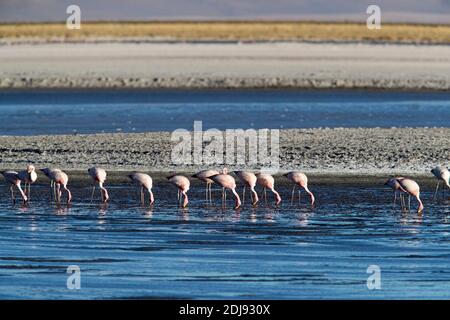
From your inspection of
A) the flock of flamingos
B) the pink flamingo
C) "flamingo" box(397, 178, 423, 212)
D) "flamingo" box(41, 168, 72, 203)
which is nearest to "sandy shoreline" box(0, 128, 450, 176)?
the pink flamingo

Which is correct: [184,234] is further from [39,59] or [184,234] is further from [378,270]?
[39,59]

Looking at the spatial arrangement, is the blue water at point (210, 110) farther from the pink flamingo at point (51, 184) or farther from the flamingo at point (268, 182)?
the flamingo at point (268, 182)

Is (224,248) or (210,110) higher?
(210,110)

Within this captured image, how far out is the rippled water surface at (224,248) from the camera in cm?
1257

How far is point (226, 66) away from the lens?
5031 centimetres

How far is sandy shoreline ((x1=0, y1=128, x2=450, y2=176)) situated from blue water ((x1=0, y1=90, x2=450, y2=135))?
8.83ft

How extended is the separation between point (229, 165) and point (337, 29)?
63.1 m

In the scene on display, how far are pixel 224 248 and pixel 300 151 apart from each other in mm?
8625

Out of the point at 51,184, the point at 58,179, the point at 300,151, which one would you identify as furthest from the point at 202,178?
the point at 300,151

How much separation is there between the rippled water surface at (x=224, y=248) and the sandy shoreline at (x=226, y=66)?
24.6m

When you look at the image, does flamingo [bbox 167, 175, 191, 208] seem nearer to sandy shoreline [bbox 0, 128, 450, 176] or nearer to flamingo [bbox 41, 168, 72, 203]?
flamingo [bbox 41, 168, 72, 203]

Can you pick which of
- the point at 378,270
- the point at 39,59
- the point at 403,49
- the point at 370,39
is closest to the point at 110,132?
the point at 378,270

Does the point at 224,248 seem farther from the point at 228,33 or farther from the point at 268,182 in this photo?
the point at 228,33

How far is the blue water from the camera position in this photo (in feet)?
95.2
